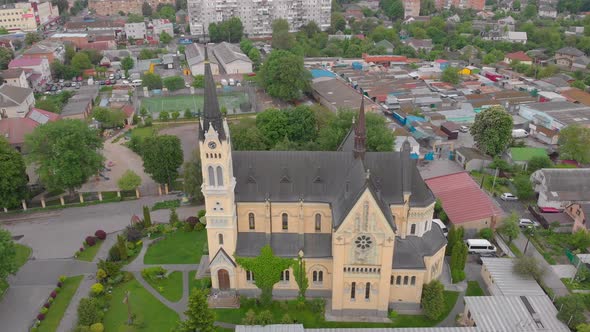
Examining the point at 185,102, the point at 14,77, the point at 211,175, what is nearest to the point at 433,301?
the point at 211,175

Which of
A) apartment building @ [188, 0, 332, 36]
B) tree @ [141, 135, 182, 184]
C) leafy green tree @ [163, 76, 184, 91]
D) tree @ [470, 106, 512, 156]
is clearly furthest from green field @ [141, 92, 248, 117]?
apartment building @ [188, 0, 332, 36]

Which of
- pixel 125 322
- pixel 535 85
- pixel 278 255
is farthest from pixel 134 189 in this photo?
pixel 535 85

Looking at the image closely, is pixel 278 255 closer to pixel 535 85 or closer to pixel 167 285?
pixel 167 285

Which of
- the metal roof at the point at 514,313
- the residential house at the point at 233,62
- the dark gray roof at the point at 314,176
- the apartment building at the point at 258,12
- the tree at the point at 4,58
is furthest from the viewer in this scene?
the apartment building at the point at 258,12

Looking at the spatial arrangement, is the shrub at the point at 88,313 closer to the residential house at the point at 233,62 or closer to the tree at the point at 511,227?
the tree at the point at 511,227

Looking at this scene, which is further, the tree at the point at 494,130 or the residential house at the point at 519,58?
the residential house at the point at 519,58

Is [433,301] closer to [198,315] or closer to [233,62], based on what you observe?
[198,315]

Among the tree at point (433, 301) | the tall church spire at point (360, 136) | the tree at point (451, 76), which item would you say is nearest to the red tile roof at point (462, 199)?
the tree at point (433, 301)
